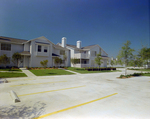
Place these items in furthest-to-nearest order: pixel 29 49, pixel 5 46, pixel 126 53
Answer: pixel 29 49 < pixel 5 46 < pixel 126 53

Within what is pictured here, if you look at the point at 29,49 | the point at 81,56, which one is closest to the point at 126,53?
the point at 81,56

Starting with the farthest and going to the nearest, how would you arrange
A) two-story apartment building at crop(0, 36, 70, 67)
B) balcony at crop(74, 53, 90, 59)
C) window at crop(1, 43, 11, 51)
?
1. balcony at crop(74, 53, 90, 59)
2. two-story apartment building at crop(0, 36, 70, 67)
3. window at crop(1, 43, 11, 51)

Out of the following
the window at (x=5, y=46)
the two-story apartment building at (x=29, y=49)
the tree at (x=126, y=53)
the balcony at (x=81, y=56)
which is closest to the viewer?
the tree at (x=126, y=53)

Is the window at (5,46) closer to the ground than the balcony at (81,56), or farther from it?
farther from it

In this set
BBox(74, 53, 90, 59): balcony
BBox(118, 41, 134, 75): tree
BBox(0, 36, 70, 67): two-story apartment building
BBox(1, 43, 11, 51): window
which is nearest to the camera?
BBox(118, 41, 134, 75): tree

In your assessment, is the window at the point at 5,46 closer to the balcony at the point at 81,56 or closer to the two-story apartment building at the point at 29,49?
the two-story apartment building at the point at 29,49

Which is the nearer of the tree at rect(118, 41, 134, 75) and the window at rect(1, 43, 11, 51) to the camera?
the tree at rect(118, 41, 134, 75)

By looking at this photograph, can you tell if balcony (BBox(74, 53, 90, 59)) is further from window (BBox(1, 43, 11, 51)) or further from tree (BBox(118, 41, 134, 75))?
window (BBox(1, 43, 11, 51))

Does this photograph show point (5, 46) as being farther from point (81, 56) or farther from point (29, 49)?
point (81, 56)

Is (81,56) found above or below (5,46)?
below

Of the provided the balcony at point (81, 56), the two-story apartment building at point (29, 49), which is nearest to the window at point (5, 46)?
the two-story apartment building at point (29, 49)

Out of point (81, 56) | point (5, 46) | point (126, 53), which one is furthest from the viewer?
point (81, 56)

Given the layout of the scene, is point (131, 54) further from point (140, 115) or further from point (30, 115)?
point (30, 115)

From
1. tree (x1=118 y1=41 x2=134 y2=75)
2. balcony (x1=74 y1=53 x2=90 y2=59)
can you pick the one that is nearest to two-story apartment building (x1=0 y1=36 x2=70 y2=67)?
balcony (x1=74 y1=53 x2=90 y2=59)
